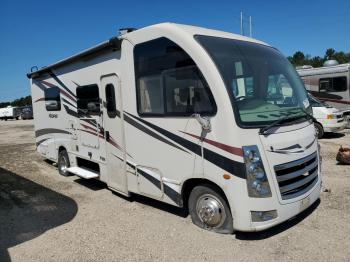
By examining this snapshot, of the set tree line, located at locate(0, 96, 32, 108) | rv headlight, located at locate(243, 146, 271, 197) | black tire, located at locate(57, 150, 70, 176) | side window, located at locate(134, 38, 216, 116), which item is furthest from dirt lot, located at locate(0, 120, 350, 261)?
tree line, located at locate(0, 96, 32, 108)

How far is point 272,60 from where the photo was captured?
5.30 m

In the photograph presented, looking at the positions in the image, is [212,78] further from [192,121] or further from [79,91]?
[79,91]

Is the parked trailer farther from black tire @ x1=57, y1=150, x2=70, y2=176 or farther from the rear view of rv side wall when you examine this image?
black tire @ x1=57, y1=150, x2=70, y2=176

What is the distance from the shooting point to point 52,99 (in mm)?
8930

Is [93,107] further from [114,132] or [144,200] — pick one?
[144,200]

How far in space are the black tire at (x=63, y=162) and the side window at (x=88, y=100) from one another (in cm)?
165

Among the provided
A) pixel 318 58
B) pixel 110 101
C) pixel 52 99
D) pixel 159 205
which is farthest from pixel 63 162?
pixel 318 58

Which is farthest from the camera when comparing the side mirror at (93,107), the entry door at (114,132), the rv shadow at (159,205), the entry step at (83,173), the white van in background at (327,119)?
the white van in background at (327,119)

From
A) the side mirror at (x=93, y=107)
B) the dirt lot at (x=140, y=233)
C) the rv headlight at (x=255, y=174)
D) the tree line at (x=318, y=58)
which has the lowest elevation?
the dirt lot at (x=140, y=233)

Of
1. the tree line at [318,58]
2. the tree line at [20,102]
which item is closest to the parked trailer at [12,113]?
the tree line at [318,58]

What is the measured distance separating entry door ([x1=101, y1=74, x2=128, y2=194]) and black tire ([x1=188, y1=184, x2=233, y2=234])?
5.53 feet

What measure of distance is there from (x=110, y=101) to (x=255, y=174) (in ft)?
10.5

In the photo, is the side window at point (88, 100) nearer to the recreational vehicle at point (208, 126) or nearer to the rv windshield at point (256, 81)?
the recreational vehicle at point (208, 126)

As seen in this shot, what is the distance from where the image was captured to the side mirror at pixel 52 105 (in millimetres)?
8617
